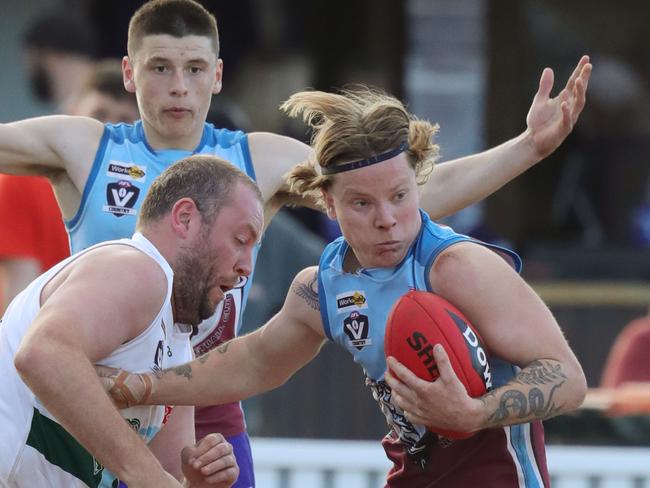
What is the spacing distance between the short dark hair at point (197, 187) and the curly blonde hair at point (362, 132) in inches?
10.4

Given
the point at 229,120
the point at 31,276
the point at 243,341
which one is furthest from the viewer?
the point at 229,120

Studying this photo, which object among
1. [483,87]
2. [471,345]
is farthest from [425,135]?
[483,87]

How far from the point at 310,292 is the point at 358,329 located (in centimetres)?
25

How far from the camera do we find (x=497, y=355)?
4086 mm

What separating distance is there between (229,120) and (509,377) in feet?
14.7

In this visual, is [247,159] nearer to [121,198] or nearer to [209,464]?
[121,198]

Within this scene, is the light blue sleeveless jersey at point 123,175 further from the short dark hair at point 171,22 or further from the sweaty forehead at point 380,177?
the sweaty forehead at point 380,177

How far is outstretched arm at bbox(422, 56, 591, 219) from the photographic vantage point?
4828 mm

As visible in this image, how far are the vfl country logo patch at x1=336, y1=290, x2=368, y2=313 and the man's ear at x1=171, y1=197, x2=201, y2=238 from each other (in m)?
0.52

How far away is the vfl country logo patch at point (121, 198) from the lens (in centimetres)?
506

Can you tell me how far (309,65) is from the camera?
40.4 feet

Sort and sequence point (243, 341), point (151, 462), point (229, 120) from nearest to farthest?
point (151, 462), point (243, 341), point (229, 120)

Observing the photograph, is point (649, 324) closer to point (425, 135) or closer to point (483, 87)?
point (483, 87)

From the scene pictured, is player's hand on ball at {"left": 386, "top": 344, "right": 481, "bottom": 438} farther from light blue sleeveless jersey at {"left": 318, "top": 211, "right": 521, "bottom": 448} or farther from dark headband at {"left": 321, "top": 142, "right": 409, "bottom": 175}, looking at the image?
dark headband at {"left": 321, "top": 142, "right": 409, "bottom": 175}
